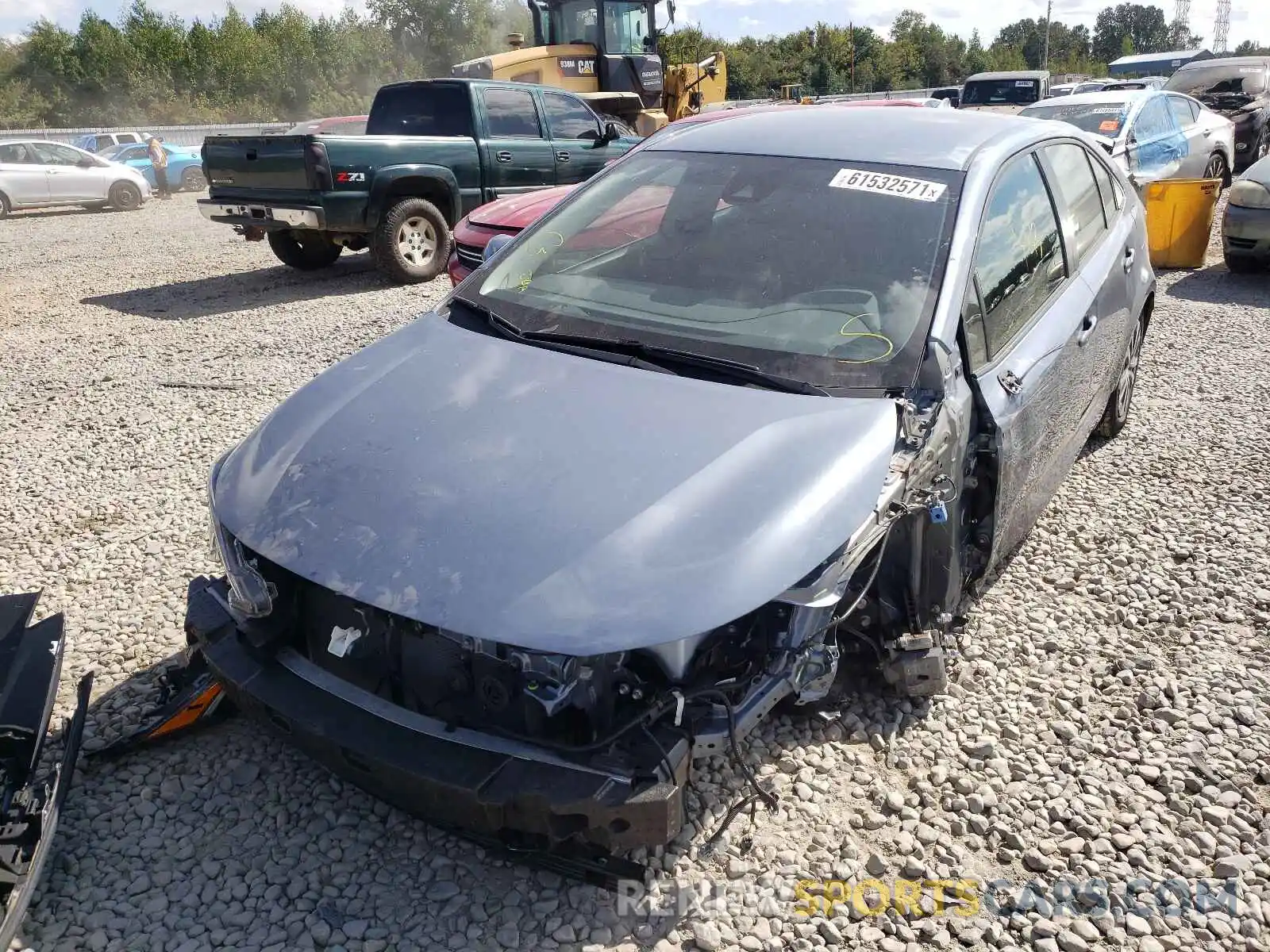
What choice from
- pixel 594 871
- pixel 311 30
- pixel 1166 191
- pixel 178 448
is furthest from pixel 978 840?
pixel 311 30

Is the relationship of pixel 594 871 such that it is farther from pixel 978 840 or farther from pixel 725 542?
pixel 978 840

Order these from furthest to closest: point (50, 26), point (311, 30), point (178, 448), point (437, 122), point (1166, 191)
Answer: point (311, 30)
point (50, 26)
point (437, 122)
point (1166, 191)
point (178, 448)

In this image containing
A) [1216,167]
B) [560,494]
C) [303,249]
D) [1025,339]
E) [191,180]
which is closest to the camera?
[560,494]

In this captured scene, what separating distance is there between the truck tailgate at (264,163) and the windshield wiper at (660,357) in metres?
6.57

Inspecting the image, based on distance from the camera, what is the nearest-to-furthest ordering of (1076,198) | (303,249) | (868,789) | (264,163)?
(868,789)
(1076,198)
(264,163)
(303,249)

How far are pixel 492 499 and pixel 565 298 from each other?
1179mm

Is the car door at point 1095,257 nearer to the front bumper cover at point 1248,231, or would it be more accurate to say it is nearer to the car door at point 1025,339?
the car door at point 1025,339

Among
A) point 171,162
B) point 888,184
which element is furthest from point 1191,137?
point 171,162

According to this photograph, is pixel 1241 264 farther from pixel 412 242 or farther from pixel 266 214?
pixel 266 214

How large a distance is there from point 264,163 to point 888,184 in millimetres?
7538

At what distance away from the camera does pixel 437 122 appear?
34.3 feet

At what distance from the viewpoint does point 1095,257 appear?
163 inches

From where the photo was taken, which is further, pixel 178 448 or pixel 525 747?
pixel 178 448

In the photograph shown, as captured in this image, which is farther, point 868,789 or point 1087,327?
point 1087,327
